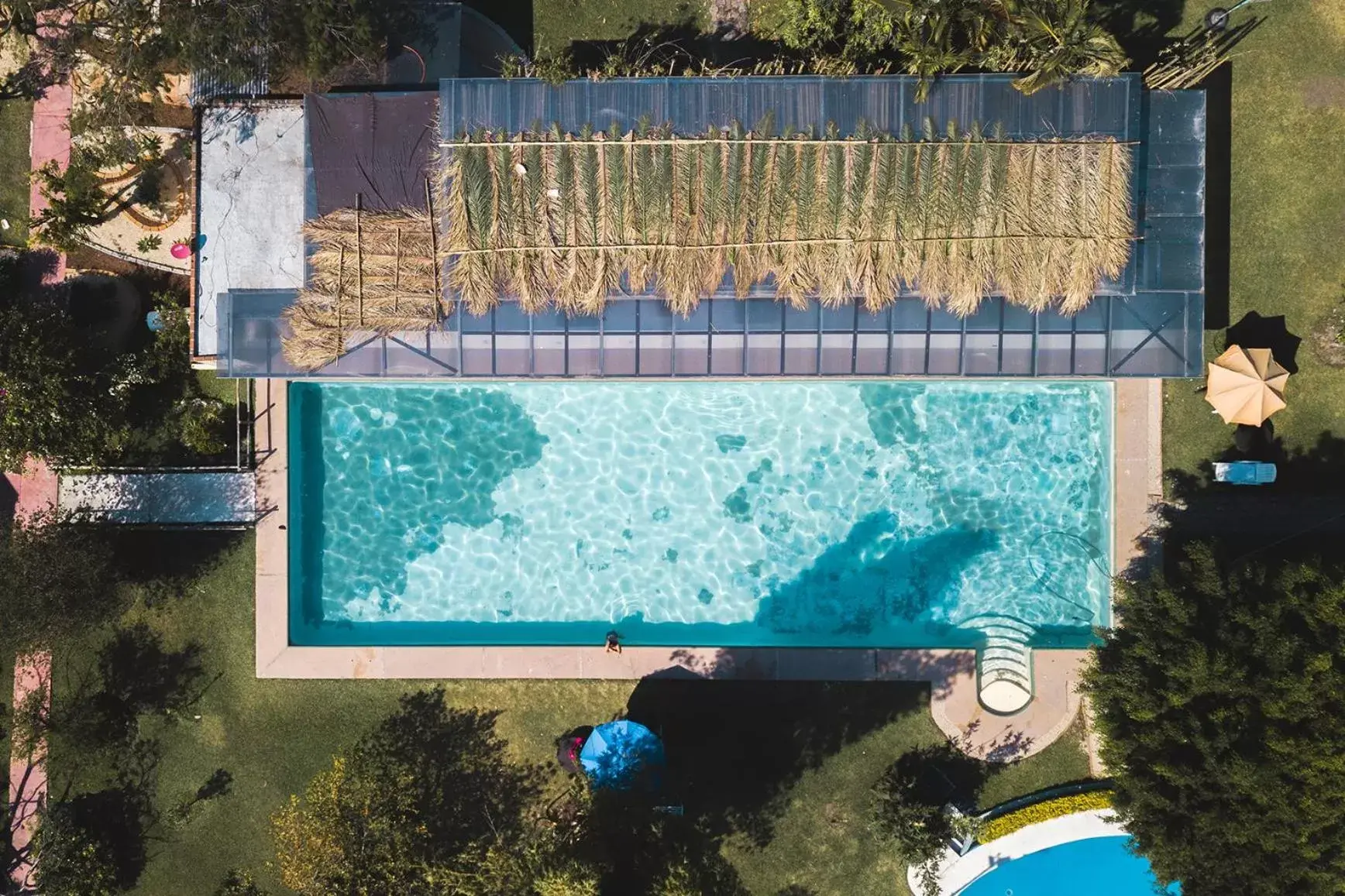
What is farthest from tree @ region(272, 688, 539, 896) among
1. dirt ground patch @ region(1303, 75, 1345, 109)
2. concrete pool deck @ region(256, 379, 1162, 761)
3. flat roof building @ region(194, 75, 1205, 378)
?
dirt ground patch @ region(1303, 75, 1345, 109)

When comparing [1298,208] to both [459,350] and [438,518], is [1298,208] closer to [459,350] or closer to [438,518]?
[459,350]

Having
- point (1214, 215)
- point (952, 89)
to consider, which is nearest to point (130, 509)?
point (952, 89)

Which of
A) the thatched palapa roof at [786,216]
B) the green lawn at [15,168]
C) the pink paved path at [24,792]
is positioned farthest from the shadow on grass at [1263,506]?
the green lawn at [15,168]

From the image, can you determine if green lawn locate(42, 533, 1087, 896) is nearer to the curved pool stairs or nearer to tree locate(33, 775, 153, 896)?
tree locate(33, 775, 153, 896)

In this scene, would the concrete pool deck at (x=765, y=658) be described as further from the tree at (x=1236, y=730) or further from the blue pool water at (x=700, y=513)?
the tree at (x=1236, y=730)

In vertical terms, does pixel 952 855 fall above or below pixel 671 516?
below
